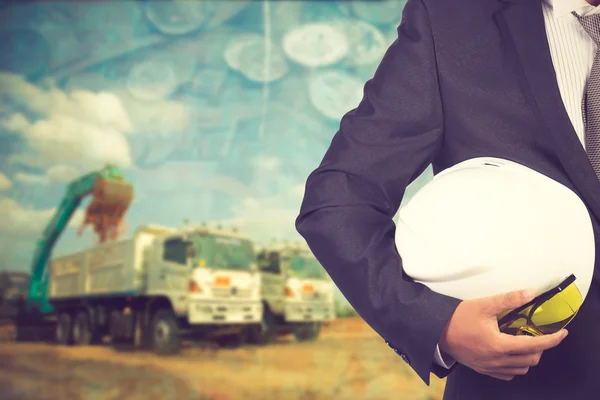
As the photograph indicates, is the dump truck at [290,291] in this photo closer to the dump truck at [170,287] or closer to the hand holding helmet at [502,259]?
the dump truck at [170,287]

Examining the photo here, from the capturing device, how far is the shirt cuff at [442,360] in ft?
2.10

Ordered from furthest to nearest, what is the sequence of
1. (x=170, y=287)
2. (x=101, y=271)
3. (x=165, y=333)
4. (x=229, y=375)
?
(x=101, y=271) < (x=229, y=375) < (x=165, y=333) < (x=170, y=287)

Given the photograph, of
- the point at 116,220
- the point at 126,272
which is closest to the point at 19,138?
the point at 116,220

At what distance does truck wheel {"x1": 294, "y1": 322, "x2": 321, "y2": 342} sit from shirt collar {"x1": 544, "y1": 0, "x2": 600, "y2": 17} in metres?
6.37

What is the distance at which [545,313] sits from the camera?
0.61 metres

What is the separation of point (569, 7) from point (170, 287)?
5511mm

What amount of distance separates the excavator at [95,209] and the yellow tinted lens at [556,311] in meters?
6.64

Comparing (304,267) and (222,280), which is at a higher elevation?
(304,267)

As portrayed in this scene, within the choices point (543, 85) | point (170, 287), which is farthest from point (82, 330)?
point (543, 85)

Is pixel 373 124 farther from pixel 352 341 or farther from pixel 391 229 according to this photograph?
pixel 352 341

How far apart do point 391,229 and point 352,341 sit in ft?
22.3

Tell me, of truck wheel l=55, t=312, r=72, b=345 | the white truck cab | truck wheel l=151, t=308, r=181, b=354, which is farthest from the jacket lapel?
truck wheel l=55, t=312, r=72, b=345

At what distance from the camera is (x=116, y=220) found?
6.95 meters

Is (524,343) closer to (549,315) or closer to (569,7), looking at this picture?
(549,315)
